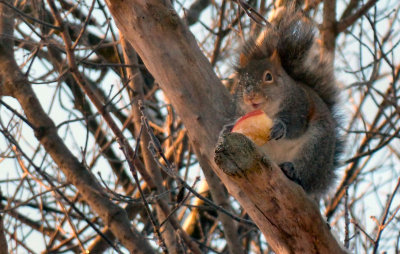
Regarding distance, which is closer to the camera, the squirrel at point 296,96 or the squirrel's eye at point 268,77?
the squirrel at point 296,96

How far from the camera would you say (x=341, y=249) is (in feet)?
6.89

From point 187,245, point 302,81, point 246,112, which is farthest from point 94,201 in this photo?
point 302,81

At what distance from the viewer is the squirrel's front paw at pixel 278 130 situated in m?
2.68

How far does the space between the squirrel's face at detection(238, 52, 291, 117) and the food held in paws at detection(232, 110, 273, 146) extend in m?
0.27

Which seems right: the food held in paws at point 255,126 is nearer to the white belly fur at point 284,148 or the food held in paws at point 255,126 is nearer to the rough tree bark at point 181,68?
the rough tree bark at point 181,68

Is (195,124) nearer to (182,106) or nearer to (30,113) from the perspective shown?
(182,106)

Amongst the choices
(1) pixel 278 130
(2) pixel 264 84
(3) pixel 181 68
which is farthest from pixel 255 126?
(2) pixel 264 84

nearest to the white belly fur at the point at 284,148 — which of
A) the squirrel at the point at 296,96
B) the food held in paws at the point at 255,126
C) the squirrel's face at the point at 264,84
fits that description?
the squirrel at the point at 296,96

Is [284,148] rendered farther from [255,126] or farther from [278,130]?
[255,126]

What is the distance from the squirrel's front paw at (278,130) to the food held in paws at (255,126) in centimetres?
9

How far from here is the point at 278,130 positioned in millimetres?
2727

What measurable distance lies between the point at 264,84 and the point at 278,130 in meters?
0.33

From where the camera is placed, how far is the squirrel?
9.35 ft

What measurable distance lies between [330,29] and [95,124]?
7.05 ft
